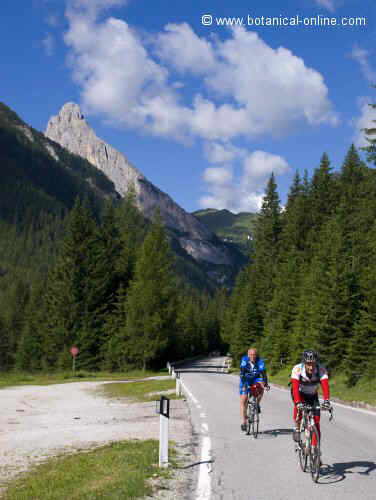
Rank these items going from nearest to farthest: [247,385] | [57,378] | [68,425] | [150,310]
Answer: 1. [247,385]
2. [68,425]
3. [57,378]
4. [150,310]

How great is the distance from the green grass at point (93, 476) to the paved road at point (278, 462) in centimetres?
86

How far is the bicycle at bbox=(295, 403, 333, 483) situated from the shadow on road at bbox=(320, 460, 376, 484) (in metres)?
0.26

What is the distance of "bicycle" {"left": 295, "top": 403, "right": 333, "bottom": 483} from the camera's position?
7402 millimetres

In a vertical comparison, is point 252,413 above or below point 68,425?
above

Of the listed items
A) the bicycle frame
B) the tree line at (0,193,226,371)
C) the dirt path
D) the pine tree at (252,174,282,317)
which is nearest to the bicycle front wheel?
the dirt path

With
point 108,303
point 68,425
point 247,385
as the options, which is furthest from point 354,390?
point 108,303

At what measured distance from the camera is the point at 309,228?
63.1 meters

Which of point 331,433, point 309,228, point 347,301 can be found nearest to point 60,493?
point 331,433

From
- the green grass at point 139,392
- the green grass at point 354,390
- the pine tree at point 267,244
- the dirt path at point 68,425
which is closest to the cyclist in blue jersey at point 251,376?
the dirt path at point 68,425

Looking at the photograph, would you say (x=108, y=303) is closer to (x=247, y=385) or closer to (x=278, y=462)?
(x=247, y=385)

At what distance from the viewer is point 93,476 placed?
301 inches

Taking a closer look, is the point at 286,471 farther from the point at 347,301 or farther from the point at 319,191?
the point at 319,191

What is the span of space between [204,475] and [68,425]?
829 centimetres

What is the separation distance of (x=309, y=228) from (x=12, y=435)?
5391 cm
